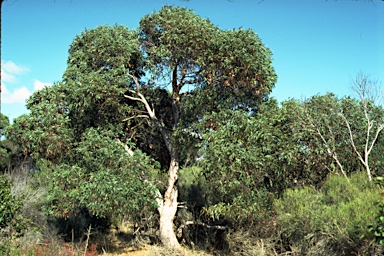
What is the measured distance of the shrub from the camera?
25.5 ft

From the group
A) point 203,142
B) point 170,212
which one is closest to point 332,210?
point 203,142

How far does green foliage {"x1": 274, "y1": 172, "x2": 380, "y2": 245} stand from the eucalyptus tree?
129 inches

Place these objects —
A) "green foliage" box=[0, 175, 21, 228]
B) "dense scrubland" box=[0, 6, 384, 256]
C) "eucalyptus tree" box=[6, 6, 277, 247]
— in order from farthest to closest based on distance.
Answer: "eucalyptus tree" box=[6, 6, 277, 247], "dense scrubland" box=[0, 6, 384, 256], "green foliage" box=[0, 175, 21, 228]

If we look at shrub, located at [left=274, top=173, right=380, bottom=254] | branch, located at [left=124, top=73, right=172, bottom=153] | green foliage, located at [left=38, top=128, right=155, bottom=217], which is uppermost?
branch, located at [left=124, top=73, right=172, bottom=153]

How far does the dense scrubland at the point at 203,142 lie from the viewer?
975 centimetres

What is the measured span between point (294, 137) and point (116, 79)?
535cm

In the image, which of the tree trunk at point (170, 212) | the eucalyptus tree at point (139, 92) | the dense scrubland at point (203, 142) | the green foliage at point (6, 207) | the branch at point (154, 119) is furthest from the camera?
the branch at point (154, 119)

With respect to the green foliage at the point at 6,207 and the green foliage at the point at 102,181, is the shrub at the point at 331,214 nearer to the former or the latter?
the green foliage at the point at 102,181

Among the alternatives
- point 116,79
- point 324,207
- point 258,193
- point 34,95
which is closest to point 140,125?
point 116,79

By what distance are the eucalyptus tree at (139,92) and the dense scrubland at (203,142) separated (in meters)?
0.04

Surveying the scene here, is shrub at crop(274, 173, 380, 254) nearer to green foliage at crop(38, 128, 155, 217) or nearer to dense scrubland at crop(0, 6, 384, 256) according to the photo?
dense scrubland at crop(0, 6, 384, 256)

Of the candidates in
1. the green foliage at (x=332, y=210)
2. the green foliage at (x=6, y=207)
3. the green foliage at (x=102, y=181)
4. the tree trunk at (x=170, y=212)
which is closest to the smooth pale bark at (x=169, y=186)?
the tree trunk at (x=170, y=212)

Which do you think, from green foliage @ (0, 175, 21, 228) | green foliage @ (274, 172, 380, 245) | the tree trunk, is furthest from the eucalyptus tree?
green foliage @ (274, 172, 380, 245)

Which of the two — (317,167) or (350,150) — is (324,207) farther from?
(350,150)
